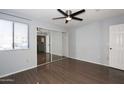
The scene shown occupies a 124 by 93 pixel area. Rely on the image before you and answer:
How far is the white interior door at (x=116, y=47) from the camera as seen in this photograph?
384cm

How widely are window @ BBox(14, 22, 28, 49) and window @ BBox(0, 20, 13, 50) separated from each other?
200mm

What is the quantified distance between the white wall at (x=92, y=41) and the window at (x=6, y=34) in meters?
4.17

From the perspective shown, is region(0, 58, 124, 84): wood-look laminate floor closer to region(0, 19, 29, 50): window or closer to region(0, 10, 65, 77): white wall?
region(0, 10, 65, 77): white wall

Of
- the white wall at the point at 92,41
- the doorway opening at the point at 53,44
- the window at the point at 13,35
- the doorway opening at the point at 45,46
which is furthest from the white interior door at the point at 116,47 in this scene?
the window at the point at 13,35

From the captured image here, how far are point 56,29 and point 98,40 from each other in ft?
8.65

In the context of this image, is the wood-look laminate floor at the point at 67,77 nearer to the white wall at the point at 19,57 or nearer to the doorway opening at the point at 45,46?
the white wall at the point at 19,57

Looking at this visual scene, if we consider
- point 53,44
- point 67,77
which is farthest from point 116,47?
point 53,44

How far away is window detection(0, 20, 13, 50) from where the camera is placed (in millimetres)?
3178

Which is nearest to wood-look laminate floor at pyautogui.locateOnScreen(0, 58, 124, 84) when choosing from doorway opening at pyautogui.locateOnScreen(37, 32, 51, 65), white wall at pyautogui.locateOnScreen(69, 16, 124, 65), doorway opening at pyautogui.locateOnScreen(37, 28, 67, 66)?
white wall at pyautogui.locateOnScreen(69, 16, 124, 65)

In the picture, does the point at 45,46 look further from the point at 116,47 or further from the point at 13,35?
the point at 116,47

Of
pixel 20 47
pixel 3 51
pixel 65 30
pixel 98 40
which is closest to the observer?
pixel 3 51
